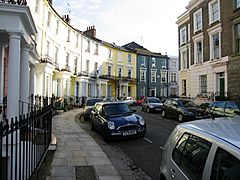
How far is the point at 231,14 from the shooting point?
2092 centimetres

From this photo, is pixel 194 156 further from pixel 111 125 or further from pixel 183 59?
pixel 183 59

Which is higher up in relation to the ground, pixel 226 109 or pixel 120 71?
pixel 120 71

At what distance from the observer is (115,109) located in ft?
39.3

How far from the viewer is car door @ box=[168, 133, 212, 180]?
2.72m

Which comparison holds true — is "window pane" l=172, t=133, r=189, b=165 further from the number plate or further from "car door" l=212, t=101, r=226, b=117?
"car door" l=212, t=101, r=226, b=117

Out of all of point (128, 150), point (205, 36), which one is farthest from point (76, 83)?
point (128, 150)

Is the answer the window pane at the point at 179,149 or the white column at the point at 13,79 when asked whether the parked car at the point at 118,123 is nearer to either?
the white column at the point at 13,79

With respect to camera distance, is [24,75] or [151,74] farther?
[151,74]

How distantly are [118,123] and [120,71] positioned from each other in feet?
150

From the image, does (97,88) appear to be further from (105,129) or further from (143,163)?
(143,163)

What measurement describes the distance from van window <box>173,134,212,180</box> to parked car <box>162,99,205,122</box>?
1314 cm

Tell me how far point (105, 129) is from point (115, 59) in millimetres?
44774

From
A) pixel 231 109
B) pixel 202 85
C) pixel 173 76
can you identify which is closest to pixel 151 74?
pixel 173 76

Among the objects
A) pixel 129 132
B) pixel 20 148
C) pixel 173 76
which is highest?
pixel 173 76
